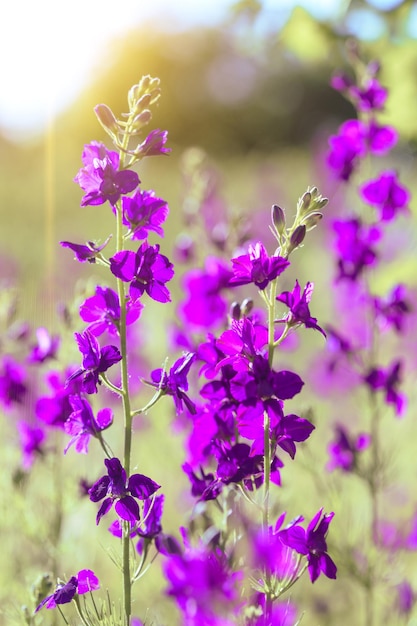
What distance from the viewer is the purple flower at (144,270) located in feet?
3.37

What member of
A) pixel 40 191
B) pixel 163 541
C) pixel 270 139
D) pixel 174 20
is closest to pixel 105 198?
pixel 163 541

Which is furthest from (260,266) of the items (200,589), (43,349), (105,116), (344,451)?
(344,451)

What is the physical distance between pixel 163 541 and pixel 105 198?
1.53ft

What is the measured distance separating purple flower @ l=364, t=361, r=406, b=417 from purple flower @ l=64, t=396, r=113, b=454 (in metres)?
0.91

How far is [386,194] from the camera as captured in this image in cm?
179

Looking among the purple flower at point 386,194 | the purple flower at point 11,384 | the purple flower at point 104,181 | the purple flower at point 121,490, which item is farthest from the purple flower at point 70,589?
the purple flower at point 386,194

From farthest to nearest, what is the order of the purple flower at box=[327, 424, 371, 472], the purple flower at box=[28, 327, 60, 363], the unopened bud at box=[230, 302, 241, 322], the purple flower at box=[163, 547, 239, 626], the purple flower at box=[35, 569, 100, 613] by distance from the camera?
the purple flower at box=[327, 424, 371, 472], the purple flower at box=[28, 327, 60, 363], the unopened bud at box=[230, 302, 241, 322], the purple flower at box=[35, 569, 100, 613], the purple flower at box=[163, 547, 239, 626]

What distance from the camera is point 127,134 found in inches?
43.4

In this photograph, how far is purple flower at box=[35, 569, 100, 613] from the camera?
3.32 feet

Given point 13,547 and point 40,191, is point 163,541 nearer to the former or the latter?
point 13,547

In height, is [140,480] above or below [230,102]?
below

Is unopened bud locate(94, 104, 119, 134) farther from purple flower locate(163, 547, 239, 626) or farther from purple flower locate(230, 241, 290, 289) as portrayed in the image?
purple flower locate(163, 547, 239, 626)

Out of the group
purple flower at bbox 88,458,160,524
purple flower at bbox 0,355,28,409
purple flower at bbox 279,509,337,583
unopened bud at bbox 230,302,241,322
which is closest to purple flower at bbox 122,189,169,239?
unopened bud at bbox 230,302,241,322

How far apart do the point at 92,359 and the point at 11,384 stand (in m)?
0.76
